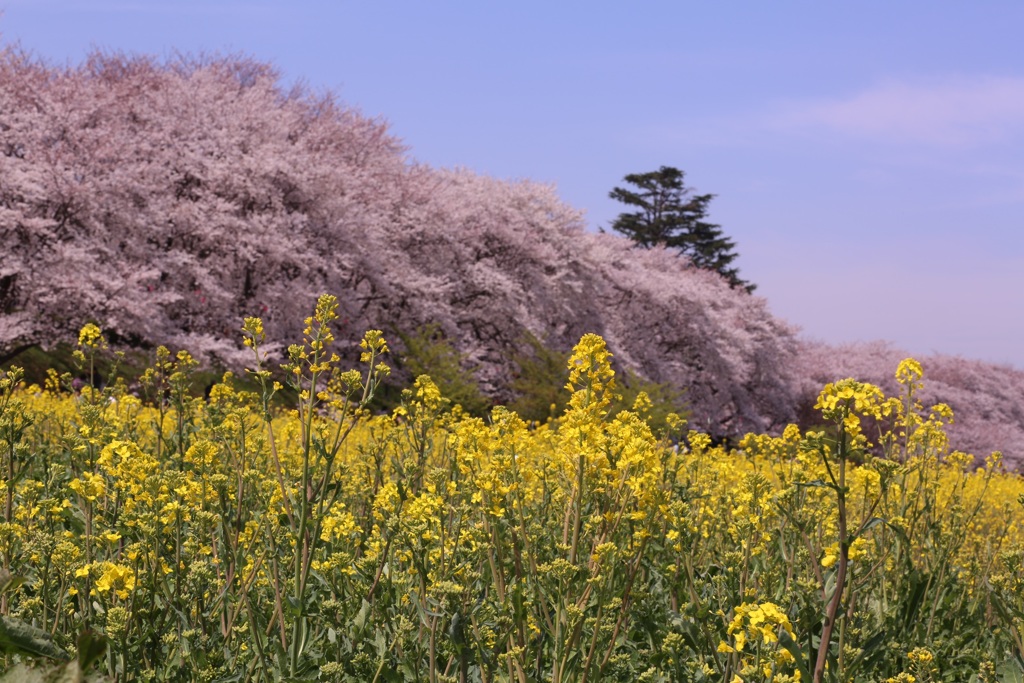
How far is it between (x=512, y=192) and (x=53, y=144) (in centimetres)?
1216

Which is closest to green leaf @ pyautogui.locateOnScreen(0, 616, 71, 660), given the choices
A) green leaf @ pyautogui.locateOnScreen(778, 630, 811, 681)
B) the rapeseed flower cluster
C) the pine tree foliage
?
the rapeseed flower cluster

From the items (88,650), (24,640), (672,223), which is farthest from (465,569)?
(672,223)

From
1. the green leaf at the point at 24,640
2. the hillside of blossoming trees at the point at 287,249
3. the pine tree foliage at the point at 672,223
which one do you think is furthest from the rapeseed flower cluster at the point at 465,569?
the pine tree foliage at the point at 672,223

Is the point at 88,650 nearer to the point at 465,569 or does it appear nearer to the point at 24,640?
the point at 24,640

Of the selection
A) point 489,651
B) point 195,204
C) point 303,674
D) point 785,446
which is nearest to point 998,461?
point 785,446

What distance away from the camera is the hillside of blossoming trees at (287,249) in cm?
1673

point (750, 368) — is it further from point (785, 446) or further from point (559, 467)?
point (559, 467)

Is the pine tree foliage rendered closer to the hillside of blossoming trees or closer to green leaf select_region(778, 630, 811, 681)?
the hillside of blossoming trees

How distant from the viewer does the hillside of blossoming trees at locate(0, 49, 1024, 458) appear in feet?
54.9

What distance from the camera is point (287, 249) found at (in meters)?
18.6

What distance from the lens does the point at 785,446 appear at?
5.90 metres

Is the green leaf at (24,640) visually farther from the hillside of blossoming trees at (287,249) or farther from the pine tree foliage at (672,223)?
the pine tree foliage at (672,223)

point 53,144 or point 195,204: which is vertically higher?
point 53,144

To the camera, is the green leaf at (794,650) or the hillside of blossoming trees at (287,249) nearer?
the green leaf at (794,650)
